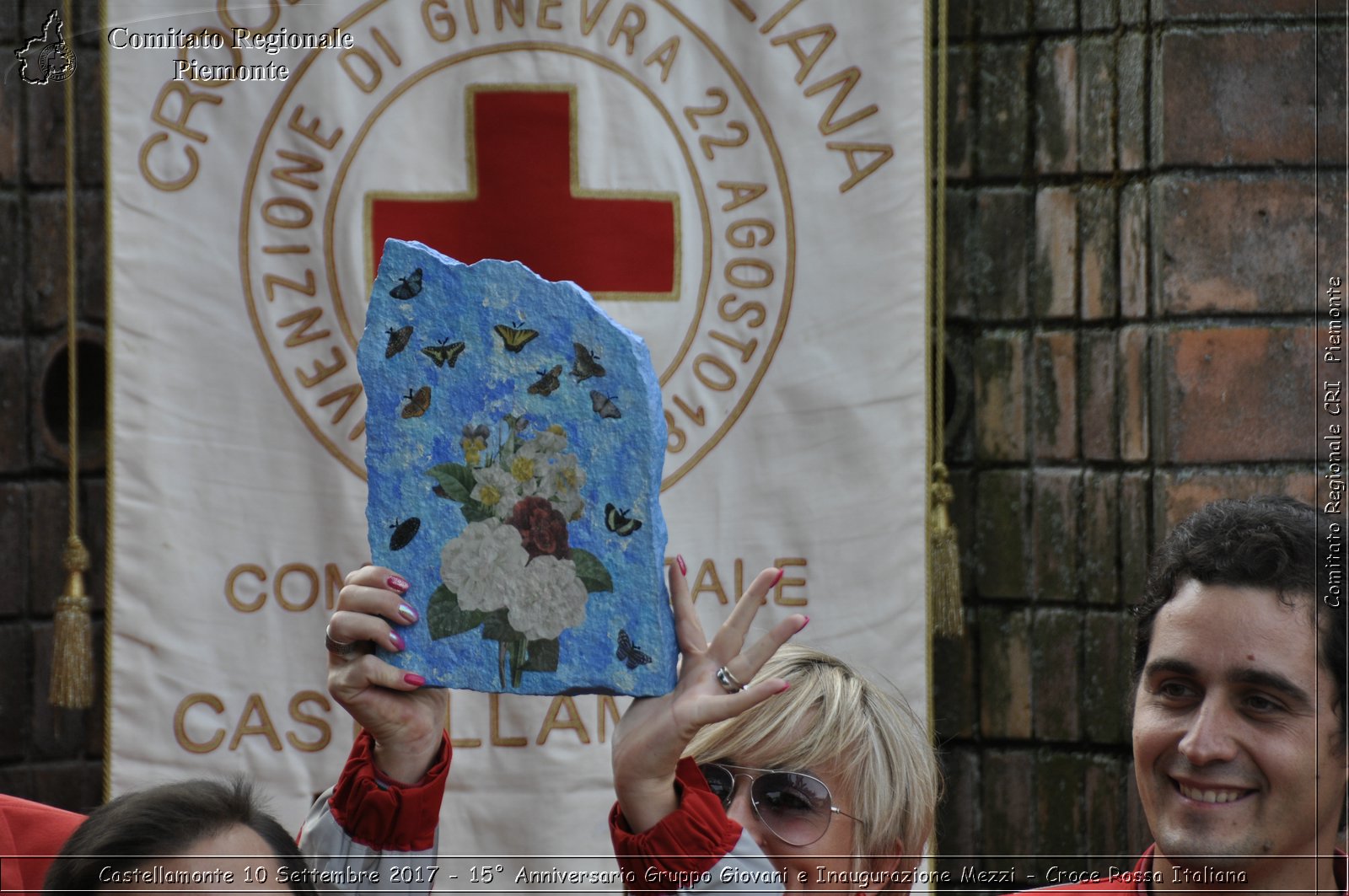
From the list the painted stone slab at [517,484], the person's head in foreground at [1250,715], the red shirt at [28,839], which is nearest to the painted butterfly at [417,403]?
the painted stone slab at [517,484]

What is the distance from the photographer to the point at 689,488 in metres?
2.31

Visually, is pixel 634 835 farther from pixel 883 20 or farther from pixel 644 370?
pixel 883 20

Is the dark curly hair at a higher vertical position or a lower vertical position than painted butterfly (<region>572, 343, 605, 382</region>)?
lower

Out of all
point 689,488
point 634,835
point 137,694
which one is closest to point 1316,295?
point 689,488

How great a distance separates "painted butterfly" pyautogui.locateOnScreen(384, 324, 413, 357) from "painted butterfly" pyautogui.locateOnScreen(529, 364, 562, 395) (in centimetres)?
14

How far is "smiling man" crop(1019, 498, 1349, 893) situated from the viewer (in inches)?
54.9

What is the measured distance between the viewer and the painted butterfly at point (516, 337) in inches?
54.8

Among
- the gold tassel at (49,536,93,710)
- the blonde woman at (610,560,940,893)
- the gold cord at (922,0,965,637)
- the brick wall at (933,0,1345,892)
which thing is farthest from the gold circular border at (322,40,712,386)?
the blonde woman at (610,560,940,893)

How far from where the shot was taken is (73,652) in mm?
2240

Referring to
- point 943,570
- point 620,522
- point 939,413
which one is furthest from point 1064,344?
point 620,522

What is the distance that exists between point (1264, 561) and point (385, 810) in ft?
3.13

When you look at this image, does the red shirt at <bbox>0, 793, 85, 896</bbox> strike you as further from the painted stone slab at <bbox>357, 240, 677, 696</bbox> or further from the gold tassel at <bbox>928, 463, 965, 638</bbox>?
the gold tassel at <bbox>928, 463, 965, 638</bbox>

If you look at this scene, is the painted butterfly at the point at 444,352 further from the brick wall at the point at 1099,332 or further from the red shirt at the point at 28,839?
the brick wall at the point at 1099,332

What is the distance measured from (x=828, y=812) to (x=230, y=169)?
1533mm
